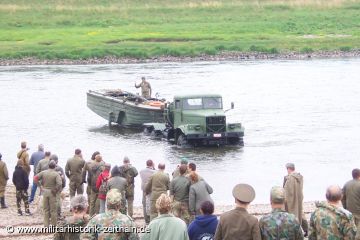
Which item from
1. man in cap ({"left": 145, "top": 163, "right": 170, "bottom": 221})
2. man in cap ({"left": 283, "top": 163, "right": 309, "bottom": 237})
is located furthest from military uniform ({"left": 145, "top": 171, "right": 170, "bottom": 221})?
man in cap ({"left": 283, "top": 163, "right": 309, "bottom": 237})

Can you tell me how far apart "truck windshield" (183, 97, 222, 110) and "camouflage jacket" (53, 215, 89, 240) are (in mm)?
20683

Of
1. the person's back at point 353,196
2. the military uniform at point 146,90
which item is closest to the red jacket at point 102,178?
the person's back at point 353,196

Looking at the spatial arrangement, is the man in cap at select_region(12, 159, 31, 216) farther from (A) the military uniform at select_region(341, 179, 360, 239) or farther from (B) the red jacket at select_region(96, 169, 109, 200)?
(A) the military uniform at select_region(341, 179, 360, 239)

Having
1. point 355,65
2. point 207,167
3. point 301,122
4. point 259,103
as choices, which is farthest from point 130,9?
point 207,167

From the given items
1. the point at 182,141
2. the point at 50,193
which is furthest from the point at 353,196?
the point at 182,141

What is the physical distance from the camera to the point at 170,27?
9138cm

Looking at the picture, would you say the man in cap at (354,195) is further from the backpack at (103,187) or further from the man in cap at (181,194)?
the backpack at (103,187)

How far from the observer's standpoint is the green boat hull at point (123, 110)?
113ft

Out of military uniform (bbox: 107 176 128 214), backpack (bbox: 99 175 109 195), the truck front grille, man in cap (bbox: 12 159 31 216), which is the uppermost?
military uniform (bbox: 107 176 128 214)

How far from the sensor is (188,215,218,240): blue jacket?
34.3ft

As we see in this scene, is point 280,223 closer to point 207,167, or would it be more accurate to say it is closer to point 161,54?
point 207,167

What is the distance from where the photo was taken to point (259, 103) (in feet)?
151

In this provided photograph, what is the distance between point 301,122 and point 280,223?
2891 centimetres

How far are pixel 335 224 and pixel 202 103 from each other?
2122cm
